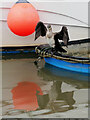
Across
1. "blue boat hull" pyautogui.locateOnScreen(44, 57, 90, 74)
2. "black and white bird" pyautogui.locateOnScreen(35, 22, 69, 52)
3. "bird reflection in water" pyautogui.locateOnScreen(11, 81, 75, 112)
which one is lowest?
"bird reflection in water" pyautogui.locateOnScreen(11, 81, 75, 112)

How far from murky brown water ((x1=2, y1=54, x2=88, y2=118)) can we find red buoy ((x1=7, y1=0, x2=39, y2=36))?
109 centimetres

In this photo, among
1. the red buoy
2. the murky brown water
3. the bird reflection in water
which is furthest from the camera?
the red buoy

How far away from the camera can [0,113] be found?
3.59 meters

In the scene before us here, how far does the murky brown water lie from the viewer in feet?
11.8

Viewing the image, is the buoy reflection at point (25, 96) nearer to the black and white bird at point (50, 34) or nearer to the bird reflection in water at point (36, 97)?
the bird reflection in water at point (36, 97)

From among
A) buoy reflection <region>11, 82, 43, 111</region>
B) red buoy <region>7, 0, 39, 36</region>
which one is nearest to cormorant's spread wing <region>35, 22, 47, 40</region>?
red buoy <region>7, 0, 39, 36</region>

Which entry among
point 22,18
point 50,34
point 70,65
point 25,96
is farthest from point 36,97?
point 22,18

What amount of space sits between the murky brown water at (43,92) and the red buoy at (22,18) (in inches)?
42.9

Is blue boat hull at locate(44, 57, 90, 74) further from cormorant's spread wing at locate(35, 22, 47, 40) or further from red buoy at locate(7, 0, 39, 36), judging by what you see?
red buoy at locate(7, 0, 39, 36)

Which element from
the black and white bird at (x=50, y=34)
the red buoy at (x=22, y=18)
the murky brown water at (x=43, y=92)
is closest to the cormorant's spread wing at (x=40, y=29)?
the black and white bird at (x=50, y=34)

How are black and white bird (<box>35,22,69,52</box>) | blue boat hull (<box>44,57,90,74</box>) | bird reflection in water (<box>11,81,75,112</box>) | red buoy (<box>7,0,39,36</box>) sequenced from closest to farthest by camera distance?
bird reflection in water (<box>11,81,75,112</box>)
blue boat hull (<box>44,57,90,74</box>)
black and white bird (<box>35,22,69,52</box>)
red buoy (<box>7,0,39,36</box>)

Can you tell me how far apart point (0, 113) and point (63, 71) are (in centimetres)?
245

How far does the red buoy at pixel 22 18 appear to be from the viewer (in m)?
6.61

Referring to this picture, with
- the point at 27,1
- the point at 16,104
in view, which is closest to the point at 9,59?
the point at 27,1
